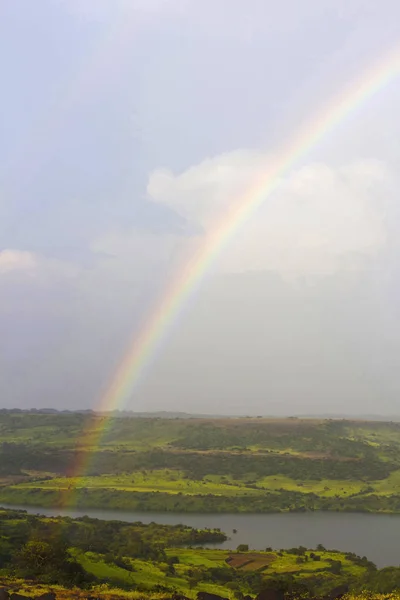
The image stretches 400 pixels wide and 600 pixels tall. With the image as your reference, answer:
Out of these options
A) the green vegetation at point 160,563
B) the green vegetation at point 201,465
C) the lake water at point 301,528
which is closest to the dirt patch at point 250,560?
the green vegetation at point 160,563

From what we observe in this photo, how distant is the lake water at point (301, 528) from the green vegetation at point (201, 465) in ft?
14.6

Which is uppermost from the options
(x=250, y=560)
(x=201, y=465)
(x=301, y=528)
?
(x=201, y=465)

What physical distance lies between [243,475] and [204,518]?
3505cm

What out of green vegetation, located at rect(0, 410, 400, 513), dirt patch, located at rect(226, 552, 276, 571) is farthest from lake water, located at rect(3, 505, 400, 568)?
dirt patch, located at rect(226, 552, 276, 571)

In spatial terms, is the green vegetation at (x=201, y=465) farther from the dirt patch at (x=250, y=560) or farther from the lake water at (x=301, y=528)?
the dirt patch at (x=250, y=560)

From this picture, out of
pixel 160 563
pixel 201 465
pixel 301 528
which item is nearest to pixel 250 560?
pixel 160 563

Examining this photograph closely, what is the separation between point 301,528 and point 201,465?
48282 mm

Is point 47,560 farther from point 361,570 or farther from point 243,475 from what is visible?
point 243,475

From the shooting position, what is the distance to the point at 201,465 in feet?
433

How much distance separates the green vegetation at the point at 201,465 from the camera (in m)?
104

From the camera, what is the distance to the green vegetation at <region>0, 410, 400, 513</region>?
103750mm

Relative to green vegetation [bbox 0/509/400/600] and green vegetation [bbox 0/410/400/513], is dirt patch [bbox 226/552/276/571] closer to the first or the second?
green vegetation [bbox 0/509/400/600]

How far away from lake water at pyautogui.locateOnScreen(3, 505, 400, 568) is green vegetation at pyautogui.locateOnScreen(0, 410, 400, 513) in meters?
4.44

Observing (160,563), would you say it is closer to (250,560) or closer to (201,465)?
(250,560)
